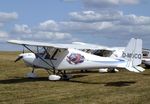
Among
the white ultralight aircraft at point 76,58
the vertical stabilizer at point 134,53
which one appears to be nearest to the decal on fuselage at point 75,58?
the white ultralight aircraft at point 76,58

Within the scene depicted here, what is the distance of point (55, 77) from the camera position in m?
19.9

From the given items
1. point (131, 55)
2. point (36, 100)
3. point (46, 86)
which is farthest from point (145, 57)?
point (36, 100)

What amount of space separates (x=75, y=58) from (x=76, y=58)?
2.1 inches

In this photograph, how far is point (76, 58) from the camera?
1952cm

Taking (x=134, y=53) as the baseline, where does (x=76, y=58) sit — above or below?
below

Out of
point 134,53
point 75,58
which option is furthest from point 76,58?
point 134,53

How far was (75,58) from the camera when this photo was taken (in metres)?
19.5

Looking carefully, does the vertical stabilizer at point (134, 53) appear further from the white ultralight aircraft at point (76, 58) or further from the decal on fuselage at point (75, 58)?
the decal on fuselage at point (75, 58)

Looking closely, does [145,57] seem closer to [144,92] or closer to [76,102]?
Answer: [144,92]

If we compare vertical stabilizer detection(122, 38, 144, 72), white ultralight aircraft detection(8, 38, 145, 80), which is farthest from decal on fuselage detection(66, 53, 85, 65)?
vertical stabilizer detection(122, 38, 144, 72)

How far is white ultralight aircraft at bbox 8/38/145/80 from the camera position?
63.3ft

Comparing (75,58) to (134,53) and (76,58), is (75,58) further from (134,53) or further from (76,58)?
(134,53)

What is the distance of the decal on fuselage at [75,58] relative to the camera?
63.9ft

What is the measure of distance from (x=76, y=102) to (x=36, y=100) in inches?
57.0
